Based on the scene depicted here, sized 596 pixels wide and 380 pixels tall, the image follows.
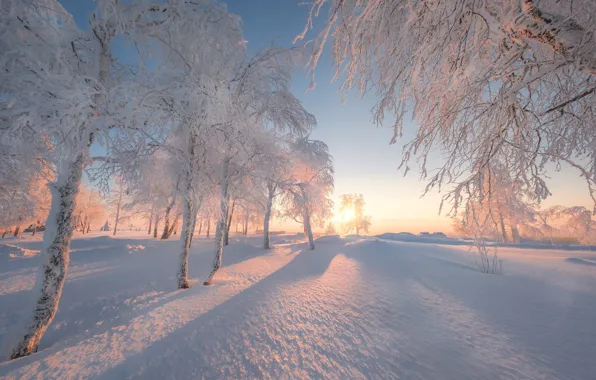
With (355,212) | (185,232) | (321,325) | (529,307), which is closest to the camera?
(321,325)

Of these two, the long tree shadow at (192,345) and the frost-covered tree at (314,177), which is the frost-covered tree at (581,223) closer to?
the frost-covered tree at (314,177)

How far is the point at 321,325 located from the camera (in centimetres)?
362

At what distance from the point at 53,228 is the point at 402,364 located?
18.8 feet

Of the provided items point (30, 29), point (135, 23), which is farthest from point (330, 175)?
point (30, 29)

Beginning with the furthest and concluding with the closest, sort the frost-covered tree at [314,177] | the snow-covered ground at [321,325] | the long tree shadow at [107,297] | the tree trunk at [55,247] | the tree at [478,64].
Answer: the frost-covered tree at [314,177] < the long tree shadow at [107,297] < the tree trunk at [55,247] < the snow-covered ground at [321,325] < the tree at [478,64]

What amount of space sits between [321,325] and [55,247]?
469 cm

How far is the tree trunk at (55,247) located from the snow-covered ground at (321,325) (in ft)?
0.72

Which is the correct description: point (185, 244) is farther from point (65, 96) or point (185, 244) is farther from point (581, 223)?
point (581, 223)

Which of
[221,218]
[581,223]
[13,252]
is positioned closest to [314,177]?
[221,218]

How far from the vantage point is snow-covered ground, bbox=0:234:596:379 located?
256 centimetres

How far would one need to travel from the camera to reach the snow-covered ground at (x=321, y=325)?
256 centimetres

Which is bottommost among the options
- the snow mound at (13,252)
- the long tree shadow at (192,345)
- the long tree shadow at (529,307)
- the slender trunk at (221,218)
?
the long tree shadow at (192,345)

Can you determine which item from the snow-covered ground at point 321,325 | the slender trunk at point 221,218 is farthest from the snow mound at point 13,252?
the slender trunk at point 221,218

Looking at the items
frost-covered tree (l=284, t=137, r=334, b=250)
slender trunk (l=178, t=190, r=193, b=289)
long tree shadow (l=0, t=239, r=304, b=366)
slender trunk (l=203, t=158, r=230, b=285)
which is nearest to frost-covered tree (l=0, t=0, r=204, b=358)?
long tree shadow (l=0, t=239, r=304, b=366)
